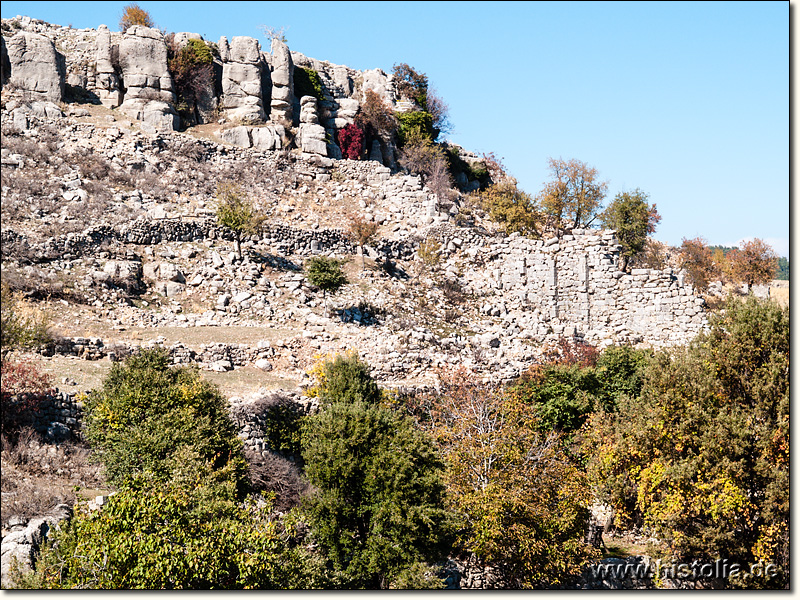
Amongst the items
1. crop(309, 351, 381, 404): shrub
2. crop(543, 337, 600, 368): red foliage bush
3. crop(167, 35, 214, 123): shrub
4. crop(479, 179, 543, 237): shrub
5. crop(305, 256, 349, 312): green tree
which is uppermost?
crop(167, 35, 214, 123): shrub

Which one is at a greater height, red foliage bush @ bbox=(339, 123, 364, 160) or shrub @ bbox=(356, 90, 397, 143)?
shrub @ bbox=(356, 90, 397, 143)

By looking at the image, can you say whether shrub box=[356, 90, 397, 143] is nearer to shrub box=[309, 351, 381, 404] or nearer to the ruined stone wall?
the ruined stone wall

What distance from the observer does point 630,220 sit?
4350 cm

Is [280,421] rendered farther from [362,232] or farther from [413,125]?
[413,125]

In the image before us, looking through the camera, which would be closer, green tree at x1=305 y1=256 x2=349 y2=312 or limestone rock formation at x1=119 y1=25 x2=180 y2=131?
green tree at x1=305 y1=256 x2=349 y2=312

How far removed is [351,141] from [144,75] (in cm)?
1223

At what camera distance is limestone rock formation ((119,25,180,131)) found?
44.5m

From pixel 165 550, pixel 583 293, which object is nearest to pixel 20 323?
pixel 165 550

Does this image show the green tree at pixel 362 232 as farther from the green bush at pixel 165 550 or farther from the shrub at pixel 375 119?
the green bush at pixel 165 550

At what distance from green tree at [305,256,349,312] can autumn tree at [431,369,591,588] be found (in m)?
12.2

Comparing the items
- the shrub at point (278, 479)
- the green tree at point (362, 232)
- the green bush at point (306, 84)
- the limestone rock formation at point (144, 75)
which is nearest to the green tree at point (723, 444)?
the shrub at point (278, 479)

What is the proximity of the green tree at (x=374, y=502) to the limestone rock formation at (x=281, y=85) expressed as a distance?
31.4 meters

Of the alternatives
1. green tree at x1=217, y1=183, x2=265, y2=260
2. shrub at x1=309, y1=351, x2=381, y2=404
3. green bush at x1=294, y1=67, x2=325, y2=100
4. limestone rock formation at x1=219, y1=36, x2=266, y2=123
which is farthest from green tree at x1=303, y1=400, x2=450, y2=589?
green bush at x1=294, y1=67, x2=325, y2=100

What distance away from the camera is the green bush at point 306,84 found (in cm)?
5022
